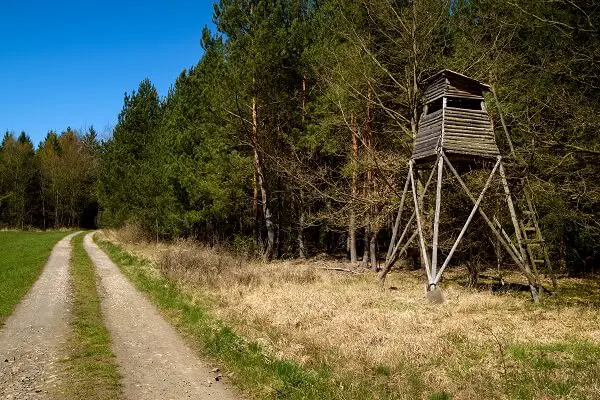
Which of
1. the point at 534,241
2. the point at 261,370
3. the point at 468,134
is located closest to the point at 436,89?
the point at 468,134

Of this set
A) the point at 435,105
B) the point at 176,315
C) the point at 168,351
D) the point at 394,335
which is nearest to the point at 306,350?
the point at 394,335

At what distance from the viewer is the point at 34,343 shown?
8.40 metres

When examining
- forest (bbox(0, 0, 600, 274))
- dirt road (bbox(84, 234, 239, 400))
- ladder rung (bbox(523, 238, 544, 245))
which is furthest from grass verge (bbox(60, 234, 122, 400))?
ladder rung (bbox(523, 238, 544, 245))

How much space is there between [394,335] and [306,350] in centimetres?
170

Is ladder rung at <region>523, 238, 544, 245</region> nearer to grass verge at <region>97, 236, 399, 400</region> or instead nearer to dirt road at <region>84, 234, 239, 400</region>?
grass verge at <region>97, 236, 399, 400</region>

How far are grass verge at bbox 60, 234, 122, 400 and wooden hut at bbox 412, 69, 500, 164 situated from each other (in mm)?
9750

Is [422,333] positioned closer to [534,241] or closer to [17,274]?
[534,241]

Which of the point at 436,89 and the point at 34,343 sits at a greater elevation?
the point at 436,89

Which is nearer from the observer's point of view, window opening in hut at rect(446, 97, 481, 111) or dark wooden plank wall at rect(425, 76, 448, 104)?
dark wooden plank wall at rect(425, 76, 448, 104)

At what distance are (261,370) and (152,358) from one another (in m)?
2.08

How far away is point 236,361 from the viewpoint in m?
7.21

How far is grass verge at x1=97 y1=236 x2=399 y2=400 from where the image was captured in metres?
5.68

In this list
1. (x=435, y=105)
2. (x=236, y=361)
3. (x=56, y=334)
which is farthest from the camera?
(x=435, y=105)

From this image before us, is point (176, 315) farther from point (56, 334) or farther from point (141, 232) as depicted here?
point (141, 232)
